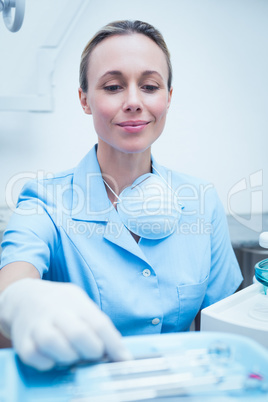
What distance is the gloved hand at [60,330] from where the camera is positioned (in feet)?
1.30

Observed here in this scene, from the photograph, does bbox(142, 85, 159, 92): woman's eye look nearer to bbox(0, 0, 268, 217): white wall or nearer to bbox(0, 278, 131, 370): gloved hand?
bbox(0, 278, 131, 370): gloved hand

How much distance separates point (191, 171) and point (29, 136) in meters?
0.72

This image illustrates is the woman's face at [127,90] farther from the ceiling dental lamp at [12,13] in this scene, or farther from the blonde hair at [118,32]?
the ceiling dental lamp at [12,13]

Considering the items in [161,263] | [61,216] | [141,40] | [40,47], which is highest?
[40,47]

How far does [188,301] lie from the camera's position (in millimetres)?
896

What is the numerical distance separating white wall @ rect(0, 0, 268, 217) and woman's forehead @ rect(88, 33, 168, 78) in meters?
0.70

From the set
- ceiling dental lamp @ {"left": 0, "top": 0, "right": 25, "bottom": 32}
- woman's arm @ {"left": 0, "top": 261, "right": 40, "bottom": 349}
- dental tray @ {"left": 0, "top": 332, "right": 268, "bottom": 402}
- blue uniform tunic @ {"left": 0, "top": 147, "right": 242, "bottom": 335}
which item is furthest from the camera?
ceiling dental lamp @ {"left": 0, "top": 0, "right": 25, "bottom": 32}

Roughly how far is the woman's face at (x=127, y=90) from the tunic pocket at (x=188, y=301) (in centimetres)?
33

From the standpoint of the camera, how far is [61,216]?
0.89 meters

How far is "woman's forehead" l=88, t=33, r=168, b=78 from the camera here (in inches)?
34.8

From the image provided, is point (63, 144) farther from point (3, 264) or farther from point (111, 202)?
point (3, 264)

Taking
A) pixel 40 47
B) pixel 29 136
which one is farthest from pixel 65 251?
pixel 40 47

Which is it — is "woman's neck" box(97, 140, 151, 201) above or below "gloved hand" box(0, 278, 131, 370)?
above

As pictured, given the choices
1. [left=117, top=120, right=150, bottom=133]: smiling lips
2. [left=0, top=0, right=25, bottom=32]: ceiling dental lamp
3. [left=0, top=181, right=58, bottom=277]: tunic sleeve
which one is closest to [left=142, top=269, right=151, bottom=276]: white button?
[left=0, top=181, right=58, bottom=277]: tunic sleeve
